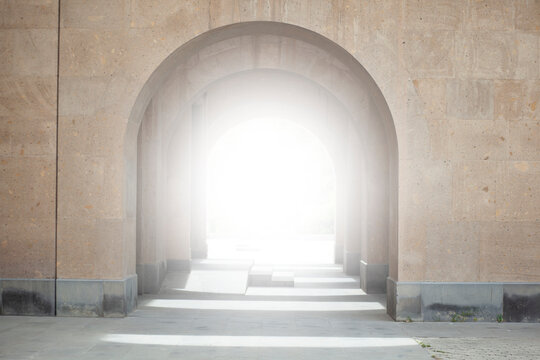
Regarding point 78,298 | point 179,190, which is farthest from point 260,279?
point 78,298

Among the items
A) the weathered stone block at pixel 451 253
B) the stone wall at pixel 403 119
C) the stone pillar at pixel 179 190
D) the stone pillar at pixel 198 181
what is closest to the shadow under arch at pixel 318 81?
the stone wall at pixel 403 119

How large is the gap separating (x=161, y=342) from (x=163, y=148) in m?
7.09

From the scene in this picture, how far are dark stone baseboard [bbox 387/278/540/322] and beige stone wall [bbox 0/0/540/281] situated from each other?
0.16 m

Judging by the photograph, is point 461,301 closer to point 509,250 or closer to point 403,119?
point 509,250

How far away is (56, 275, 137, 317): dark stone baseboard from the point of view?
9625 millimetres

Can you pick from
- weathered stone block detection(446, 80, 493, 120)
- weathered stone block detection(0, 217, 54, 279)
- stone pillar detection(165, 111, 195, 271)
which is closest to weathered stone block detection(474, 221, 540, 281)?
weathered stone block detection(446, 80, 493, 120)

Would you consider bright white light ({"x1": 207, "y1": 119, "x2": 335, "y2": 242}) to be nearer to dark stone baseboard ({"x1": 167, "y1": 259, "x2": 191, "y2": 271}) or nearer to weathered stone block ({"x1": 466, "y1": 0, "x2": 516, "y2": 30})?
dark stone baseboard ({"x1": 167, "y1": 259, "x2": 191, "y2": 271})

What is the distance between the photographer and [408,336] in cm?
852

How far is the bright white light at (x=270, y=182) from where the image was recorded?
44938 millimetres

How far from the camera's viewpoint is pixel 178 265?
16281 millimetres

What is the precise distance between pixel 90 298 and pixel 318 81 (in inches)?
349

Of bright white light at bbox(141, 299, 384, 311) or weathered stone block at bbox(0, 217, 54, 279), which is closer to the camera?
weathered stone block at bbox(0, 217, 54, 279)

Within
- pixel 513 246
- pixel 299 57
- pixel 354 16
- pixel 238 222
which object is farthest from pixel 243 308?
pixel 238 222

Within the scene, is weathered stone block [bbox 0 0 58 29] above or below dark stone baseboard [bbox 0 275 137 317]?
above
